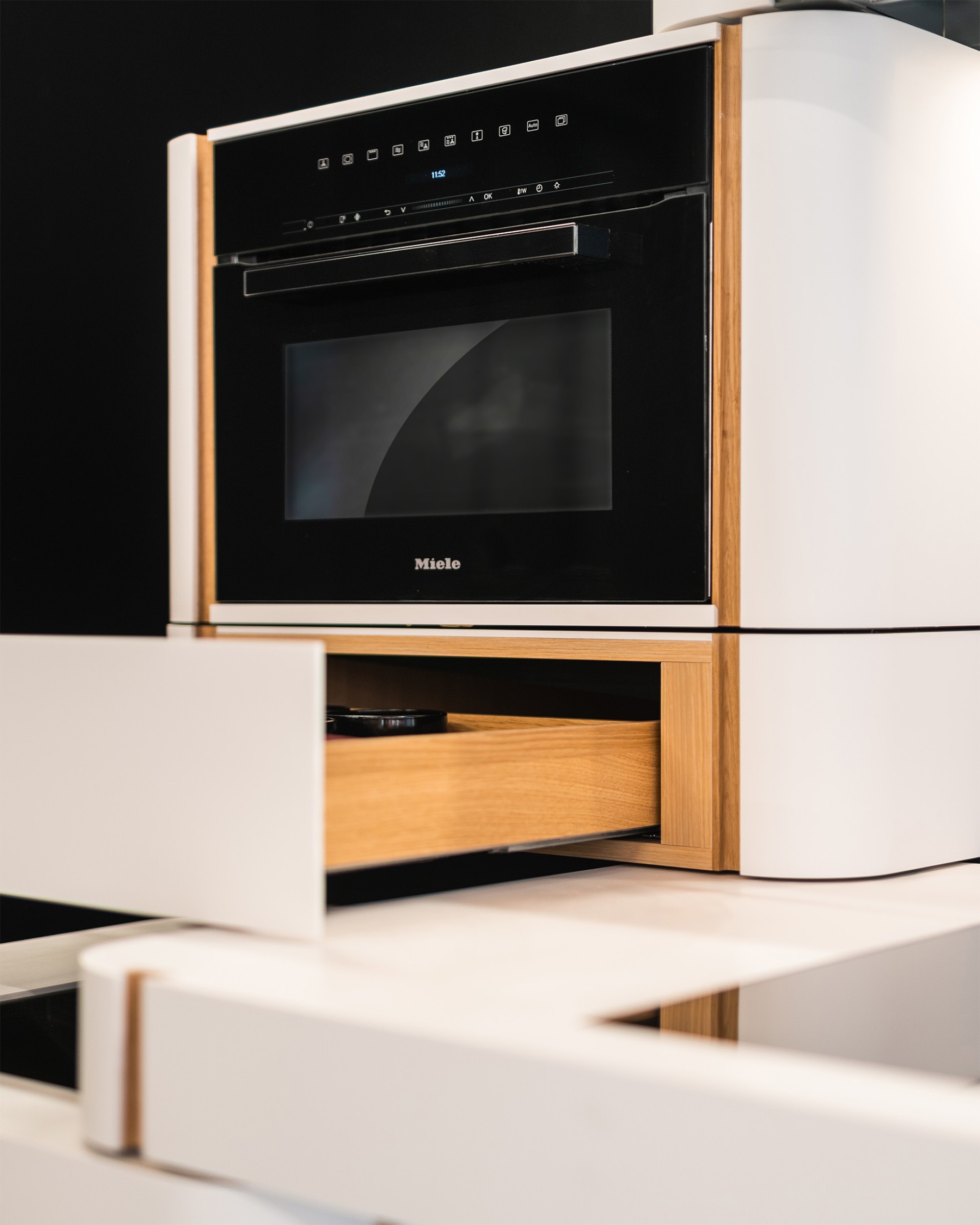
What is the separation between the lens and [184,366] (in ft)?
4.40

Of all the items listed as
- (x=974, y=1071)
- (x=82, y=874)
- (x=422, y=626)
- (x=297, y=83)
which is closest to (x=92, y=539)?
(x=297, y=83)

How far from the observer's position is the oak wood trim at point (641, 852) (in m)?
1.05

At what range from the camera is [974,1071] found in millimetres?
685

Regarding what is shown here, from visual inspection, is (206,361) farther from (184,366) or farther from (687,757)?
(687,757)

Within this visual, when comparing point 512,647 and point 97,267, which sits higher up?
point 97,267

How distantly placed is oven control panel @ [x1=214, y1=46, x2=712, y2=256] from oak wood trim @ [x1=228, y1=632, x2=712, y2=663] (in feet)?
1.03

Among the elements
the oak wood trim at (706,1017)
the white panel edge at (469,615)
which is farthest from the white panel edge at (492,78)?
the oak wood trim at (706,1017)

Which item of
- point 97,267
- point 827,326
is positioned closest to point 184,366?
point 827,326

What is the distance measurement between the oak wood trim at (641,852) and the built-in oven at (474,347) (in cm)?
17

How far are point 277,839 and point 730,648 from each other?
41cm

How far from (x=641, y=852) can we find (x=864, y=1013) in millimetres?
363

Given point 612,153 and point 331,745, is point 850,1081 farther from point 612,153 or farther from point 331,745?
point 612,153

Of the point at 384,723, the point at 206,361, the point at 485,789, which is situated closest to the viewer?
the point at 485,789

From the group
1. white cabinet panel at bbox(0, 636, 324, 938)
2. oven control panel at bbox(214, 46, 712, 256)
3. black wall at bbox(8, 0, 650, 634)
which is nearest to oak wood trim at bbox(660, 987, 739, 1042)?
white cabinet panel at bbox(0, 636, 324, 938)
